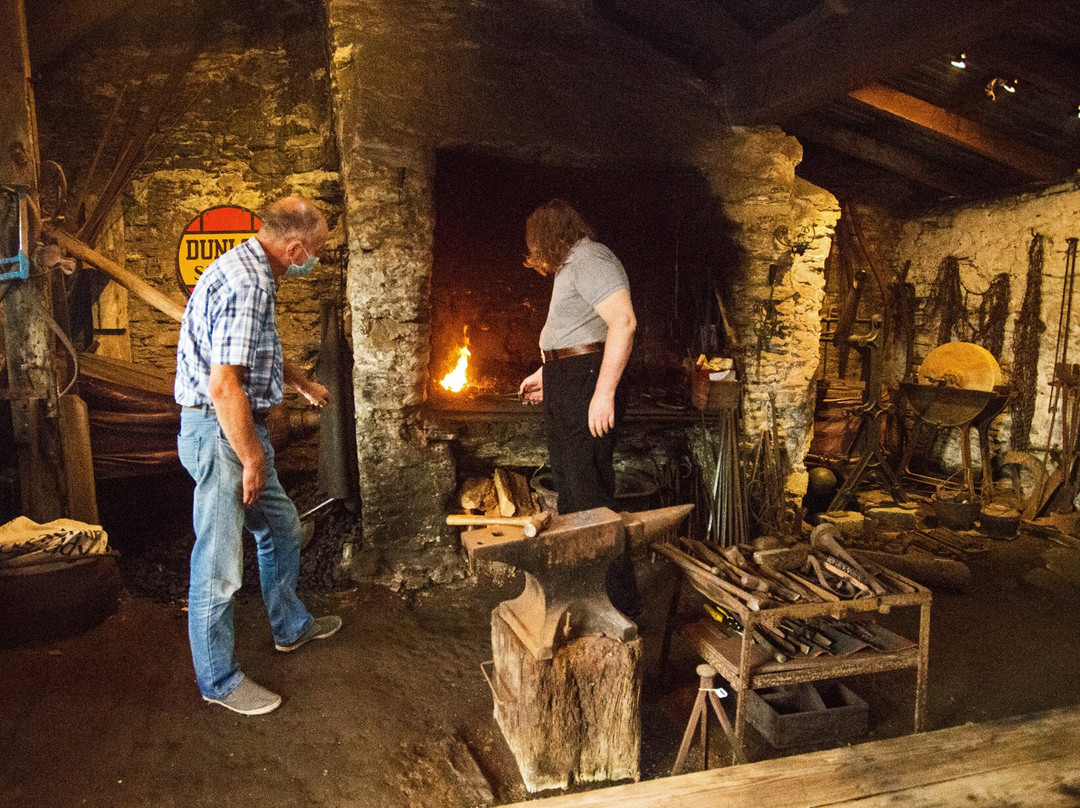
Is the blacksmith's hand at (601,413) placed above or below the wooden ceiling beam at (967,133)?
below

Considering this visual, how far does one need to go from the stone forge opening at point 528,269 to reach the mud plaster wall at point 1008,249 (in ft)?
11.2

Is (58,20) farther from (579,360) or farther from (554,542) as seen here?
(554,542)

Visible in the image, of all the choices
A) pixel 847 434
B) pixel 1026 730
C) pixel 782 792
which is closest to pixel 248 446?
pixel 782 792

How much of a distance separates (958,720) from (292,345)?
17.1 ft

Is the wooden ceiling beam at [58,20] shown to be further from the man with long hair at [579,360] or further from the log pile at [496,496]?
the log pile at [496,496]

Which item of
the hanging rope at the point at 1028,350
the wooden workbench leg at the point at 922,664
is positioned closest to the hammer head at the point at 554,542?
the wooden workbench leg at the point at 922,664

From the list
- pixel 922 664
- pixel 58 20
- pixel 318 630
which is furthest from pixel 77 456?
pixel 922 664

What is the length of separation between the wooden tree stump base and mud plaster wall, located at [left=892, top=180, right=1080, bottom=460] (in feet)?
19.5

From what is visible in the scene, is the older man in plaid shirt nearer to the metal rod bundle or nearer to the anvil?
the anvil

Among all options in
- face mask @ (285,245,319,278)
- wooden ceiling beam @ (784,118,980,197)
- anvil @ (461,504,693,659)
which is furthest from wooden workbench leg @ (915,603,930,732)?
wooden ceiling beam @ (784,118,980,197)

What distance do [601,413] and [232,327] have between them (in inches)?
62.6

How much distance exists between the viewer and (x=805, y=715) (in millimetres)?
2855

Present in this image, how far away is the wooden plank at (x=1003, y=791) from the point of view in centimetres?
182

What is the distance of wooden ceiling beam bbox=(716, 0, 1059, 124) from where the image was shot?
3244mm
